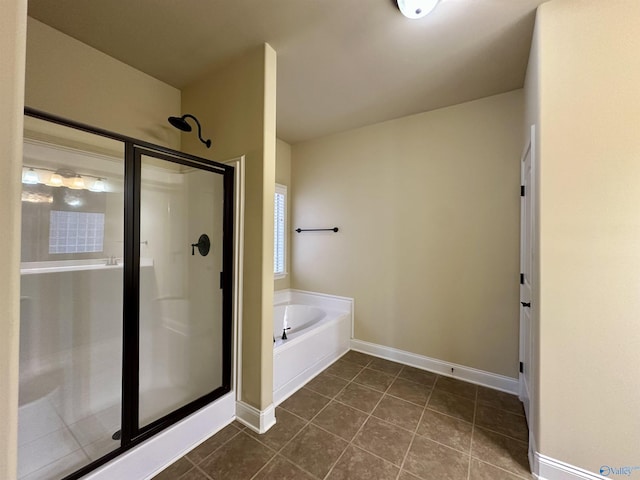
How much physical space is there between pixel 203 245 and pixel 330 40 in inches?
67.2

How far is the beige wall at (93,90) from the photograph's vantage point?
1.65 meters

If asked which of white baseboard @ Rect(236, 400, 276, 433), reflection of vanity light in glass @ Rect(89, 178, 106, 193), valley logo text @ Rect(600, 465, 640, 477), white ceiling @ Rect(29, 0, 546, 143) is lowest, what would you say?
white baseboard @ Rect(236, 400, 276, 433)

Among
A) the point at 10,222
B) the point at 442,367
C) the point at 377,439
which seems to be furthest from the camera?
the point at 442,367

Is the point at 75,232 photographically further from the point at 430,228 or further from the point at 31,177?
the point at 430,228

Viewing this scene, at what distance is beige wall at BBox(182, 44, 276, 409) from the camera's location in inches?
69.7

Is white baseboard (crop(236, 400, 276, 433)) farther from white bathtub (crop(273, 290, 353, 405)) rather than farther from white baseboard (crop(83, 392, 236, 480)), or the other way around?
white bathtub (crop(273, 290, 353, 405))

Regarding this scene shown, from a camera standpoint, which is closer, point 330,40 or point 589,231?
point 589,231

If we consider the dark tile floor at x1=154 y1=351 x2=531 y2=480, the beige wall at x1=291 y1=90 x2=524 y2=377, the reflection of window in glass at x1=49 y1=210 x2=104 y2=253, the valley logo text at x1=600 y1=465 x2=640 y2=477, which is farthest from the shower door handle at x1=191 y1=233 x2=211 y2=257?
Result: the valley logo text at x1=600 y1=465 x2=640 y2=477

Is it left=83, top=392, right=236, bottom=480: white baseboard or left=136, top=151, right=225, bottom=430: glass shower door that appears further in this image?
left=136, top=151, right=225, bottom=430: glass shower door

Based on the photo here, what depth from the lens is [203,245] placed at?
204cm

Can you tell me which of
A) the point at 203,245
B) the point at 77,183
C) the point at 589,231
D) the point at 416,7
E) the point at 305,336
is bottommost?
the point at 305,336

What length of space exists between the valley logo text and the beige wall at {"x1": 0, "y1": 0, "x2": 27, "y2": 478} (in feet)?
7.37

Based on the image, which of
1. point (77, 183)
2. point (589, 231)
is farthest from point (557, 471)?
point (77, 183)

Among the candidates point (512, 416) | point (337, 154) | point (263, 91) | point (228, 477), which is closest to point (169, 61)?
point (263, 91)
